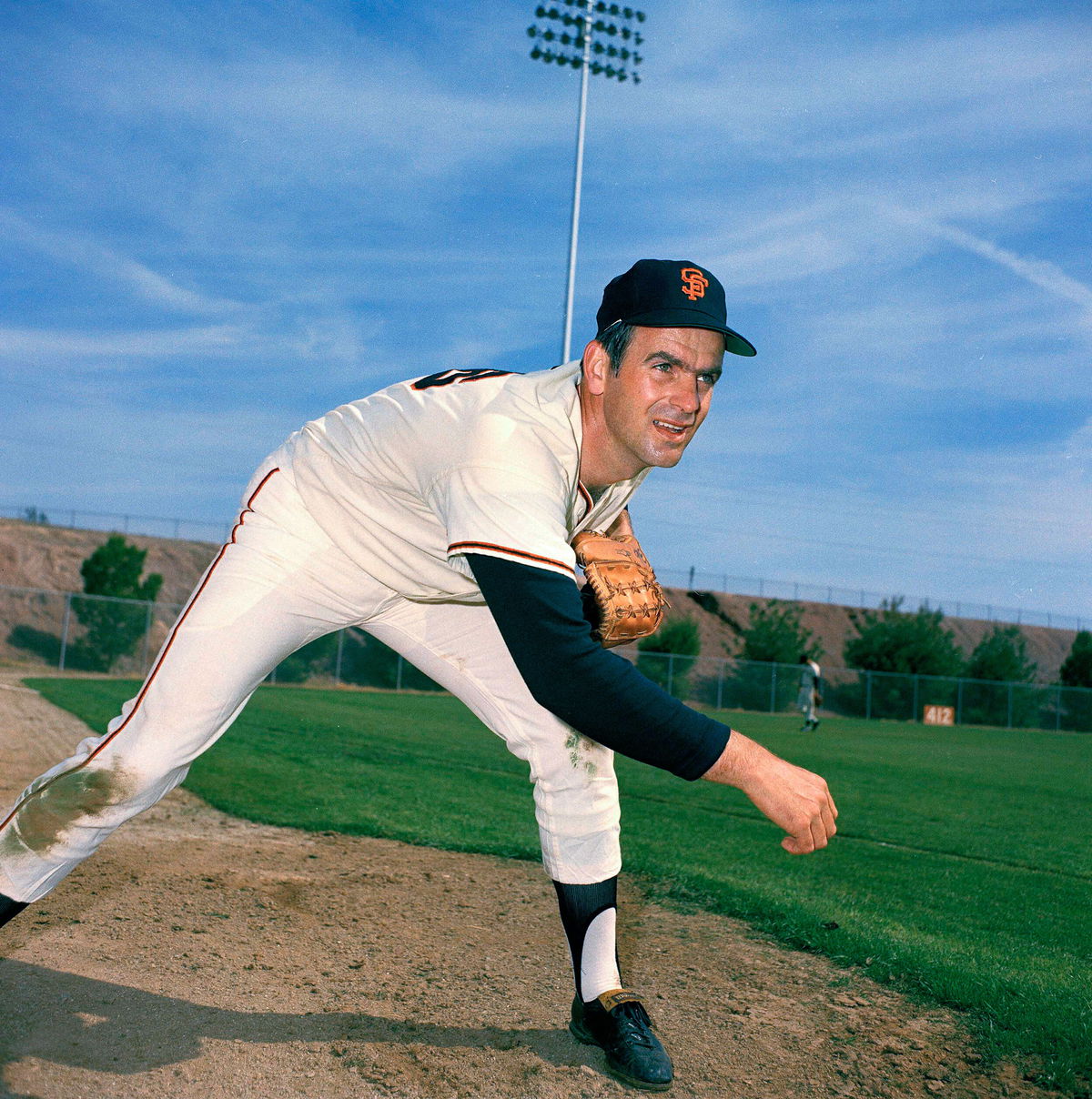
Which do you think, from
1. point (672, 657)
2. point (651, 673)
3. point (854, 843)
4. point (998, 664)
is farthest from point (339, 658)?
point (998, 664)

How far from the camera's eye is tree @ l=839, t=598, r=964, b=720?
1447 inches

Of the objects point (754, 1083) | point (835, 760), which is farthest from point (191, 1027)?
point (835, 760)

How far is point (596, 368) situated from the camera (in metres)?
2.65

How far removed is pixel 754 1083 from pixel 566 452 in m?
1.70

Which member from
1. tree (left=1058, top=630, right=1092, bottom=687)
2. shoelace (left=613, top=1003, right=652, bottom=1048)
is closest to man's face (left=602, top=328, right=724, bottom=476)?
shoelace (left=613, top=1003, right=652, bottom=1048)

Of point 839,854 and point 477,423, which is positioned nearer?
point 477,423

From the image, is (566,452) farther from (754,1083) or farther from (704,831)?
(704,831)

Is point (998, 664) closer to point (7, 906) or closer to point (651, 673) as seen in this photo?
point (651, 673)

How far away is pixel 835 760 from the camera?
44.9 feet

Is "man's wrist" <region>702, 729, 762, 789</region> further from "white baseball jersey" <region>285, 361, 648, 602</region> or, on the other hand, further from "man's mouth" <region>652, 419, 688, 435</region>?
"man's mouth" <region>652, 419, 688, 435</region>

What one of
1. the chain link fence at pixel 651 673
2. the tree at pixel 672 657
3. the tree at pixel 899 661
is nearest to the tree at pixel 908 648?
the tree at pixel 899 661

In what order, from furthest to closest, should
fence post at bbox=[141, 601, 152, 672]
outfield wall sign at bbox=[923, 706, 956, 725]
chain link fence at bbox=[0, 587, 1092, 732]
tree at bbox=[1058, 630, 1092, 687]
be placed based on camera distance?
tree at bbox=[1058, 630, 1092, 687]
outfield wall sign at bbox=[923, 706, 956, 725]
chain link fence at bbox=[0, 587, 1092, 732]
fence post at bbox=[141, 601, 152, 672]

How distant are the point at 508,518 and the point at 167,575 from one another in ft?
167

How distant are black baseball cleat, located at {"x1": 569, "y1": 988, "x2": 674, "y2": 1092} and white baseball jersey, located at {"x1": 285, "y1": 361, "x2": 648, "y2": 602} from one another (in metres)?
1.18
